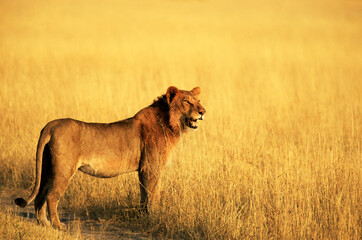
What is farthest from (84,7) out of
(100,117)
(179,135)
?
(179,135)

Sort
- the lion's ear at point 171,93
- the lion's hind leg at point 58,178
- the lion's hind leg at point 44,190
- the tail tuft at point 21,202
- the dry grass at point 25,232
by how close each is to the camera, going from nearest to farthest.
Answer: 1. the dry grass at point 25,232
2. the tail tuft at point 21,202
3. the lion's hind leg at point 58,178
4. the lion's hind leg at point 44,190
5. the lion's ear at point 171,93

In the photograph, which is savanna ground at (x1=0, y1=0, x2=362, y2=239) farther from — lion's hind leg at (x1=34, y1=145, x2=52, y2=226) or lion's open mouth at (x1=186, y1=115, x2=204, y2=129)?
lion's open mouth at (x1=186, y1=115, x2=204, y2=129)

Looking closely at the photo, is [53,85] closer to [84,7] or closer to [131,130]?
[131,130]

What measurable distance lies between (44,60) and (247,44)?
11280 mm

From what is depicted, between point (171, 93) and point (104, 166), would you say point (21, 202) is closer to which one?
point (104, 166)

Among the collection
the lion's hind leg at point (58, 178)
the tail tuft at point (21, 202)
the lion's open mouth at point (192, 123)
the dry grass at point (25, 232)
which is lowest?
the dry grass at point (25, 232)

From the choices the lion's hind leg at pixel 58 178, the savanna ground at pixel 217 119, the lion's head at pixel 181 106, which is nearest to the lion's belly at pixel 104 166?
the lion's hind leg at pixel 58 178

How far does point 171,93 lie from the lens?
269 inches

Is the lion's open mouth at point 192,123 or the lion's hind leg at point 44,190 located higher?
the lion's open mouth at point 192,123

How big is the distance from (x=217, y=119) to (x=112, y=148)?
4542mm

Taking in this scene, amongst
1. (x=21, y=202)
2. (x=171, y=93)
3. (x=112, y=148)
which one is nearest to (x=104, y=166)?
(x=112, y=148)

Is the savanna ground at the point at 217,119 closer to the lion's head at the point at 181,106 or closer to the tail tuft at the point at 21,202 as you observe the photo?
the tail tuft at the point at 21,202

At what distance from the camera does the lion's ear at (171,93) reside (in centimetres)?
676

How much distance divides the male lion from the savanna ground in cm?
36
